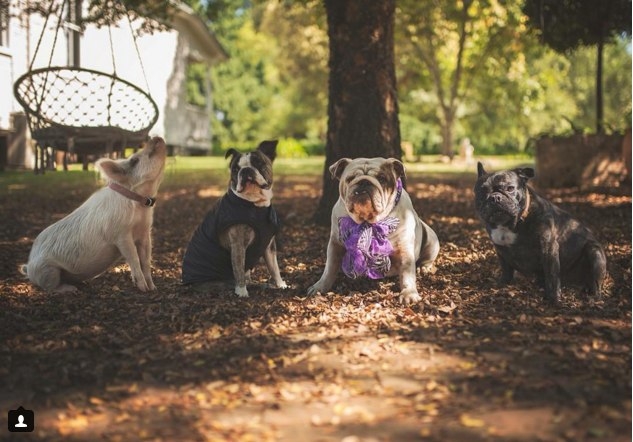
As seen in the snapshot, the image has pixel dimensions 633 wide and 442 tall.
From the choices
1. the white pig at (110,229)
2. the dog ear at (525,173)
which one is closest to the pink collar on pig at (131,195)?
the white pig at (110,229)

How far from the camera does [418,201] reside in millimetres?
12539

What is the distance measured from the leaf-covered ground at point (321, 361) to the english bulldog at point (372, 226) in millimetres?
215

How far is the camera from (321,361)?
4.24 meters

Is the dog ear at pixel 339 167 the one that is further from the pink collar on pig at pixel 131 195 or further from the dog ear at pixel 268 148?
the pink collar on pig at pixel 131 195

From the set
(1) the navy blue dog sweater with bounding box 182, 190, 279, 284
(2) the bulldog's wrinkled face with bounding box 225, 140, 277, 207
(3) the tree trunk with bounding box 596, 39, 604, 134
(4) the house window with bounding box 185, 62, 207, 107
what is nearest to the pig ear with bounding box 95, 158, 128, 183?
(1) the navy blue dog sweater with bounding box 182, 190, 279, 284

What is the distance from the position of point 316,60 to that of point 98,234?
2934cm

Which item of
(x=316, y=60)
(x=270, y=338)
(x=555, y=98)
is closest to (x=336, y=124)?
(x=270, y=338)

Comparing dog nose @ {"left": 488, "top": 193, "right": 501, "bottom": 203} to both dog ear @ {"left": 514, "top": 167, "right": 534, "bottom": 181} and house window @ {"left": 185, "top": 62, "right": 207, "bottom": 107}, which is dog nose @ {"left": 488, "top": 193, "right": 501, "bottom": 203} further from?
house window @ {"left": 185, "top": 62, "right": 207, "bottom": 107}

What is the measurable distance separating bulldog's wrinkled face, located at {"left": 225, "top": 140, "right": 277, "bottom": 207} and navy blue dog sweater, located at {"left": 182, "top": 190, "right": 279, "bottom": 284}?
0.23 feet

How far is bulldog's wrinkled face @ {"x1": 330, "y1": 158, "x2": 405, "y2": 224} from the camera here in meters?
5.45

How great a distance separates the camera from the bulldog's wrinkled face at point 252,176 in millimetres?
5637

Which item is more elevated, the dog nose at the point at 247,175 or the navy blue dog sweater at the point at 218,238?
the dog nose at the point at 247,175

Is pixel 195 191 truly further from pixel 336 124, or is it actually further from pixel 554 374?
pixel 554 374

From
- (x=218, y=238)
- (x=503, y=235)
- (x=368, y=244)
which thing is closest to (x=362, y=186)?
(x=368, y=244)
